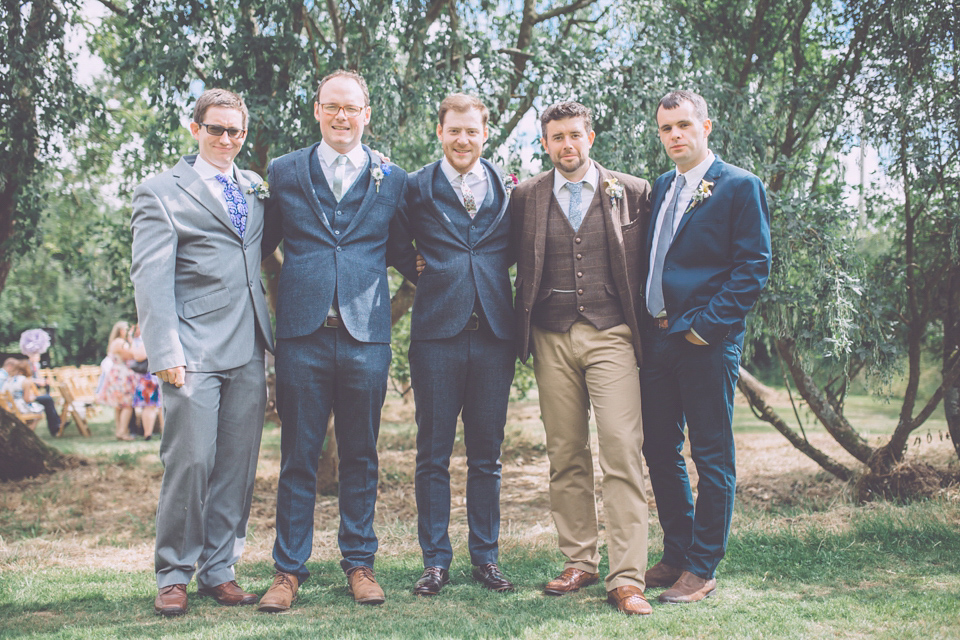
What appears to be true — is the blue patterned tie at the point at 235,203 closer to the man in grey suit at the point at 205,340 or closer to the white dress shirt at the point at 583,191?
the man in grey suit at the point at 205,340

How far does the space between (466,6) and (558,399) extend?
3.57 metres

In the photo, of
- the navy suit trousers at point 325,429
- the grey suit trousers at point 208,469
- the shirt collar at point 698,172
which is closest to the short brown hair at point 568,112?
the shirt collar at point 698,172

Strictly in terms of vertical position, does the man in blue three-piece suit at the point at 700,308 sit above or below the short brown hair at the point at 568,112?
below

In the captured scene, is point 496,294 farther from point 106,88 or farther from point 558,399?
point 106,88

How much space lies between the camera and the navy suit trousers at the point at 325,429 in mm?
3441

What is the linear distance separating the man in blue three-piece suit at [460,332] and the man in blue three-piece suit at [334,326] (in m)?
0.20

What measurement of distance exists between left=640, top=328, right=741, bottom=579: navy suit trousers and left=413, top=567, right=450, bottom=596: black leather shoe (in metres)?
1.12

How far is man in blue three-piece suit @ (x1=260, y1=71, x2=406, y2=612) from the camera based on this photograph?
3430mm

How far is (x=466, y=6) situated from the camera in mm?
5855

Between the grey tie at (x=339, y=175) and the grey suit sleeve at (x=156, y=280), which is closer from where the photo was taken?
the grey suit sleeve at (x=156, y=280)

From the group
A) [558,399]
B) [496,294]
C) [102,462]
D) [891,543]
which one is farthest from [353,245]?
[102,462]

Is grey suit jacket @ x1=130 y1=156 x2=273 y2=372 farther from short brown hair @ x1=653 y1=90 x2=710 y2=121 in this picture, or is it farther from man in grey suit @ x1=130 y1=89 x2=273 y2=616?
short brown hair @ x1=653 y1=90 x2=710 y2=121

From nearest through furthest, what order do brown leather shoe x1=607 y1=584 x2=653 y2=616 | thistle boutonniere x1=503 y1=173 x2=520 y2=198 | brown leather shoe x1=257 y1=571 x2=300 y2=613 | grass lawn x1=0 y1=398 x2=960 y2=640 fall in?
grass lawn x1=0 y1=398 x2=960 y2=640 < brown leather shoe x1=607 y1=584 x2=653 y2=616 < brown leather shoe x1=257 y1=571 x2=300 y2=613 < thistle boutonniere x1=503 y1=173 x2=520 y2=198

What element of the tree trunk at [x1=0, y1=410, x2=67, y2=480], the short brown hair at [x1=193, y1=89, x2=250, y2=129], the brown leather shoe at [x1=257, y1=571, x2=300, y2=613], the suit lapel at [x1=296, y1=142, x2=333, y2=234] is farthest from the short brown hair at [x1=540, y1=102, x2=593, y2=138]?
the tree trunk at [x1=0, y1=410, x2=67, y2=480]
